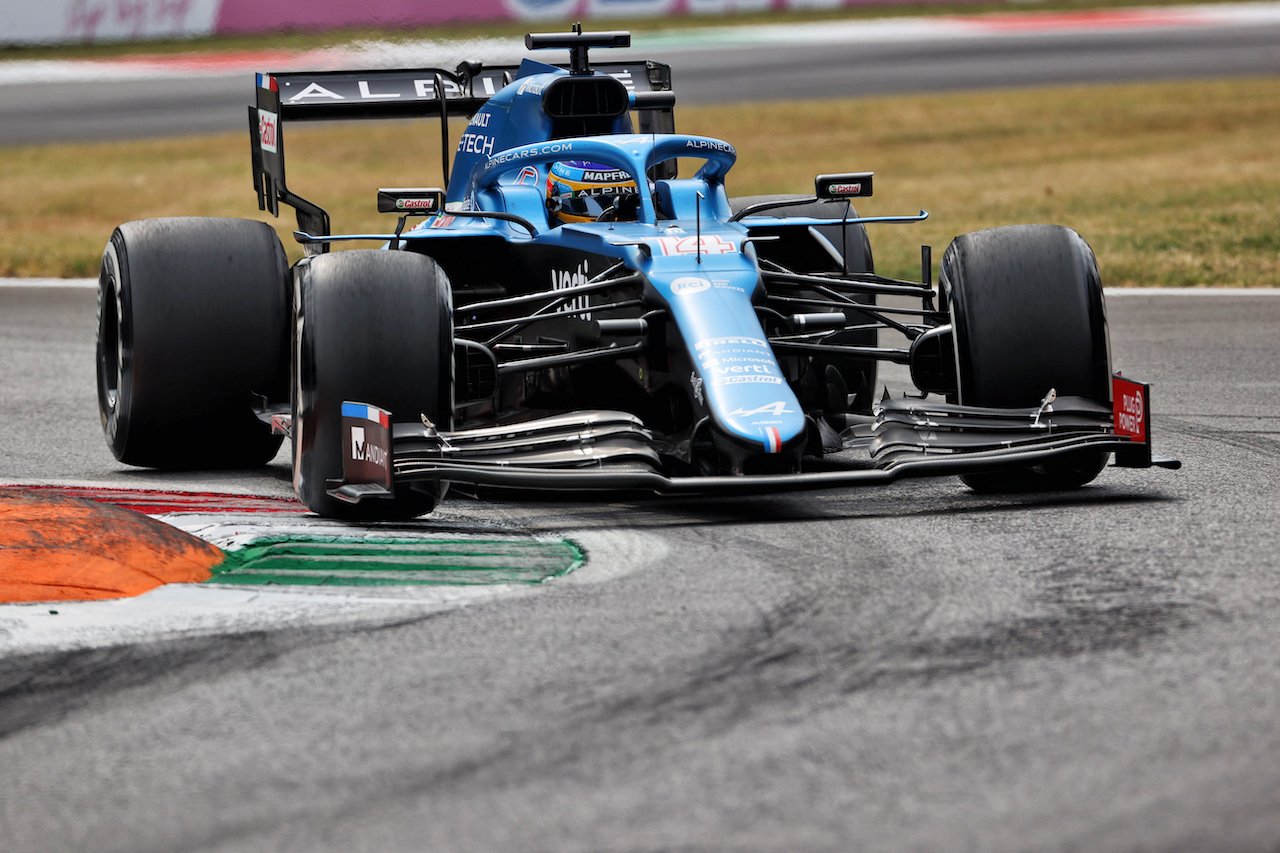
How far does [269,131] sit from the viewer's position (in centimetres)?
859

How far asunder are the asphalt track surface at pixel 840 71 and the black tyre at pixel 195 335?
1964 centimetres

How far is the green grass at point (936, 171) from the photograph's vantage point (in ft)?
54.1

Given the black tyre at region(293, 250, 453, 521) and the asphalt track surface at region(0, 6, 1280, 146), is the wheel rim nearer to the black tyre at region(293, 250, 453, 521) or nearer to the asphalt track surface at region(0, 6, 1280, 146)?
the black tyre at region(293, 250, 453, 521)

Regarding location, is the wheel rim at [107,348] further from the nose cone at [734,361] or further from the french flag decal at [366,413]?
the nose cone at [734,361]

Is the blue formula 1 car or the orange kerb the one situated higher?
the blue formula 1 car

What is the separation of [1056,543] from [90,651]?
287cm

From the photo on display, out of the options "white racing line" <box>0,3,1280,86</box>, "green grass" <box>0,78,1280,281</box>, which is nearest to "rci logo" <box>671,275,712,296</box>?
"green grass" <box>0,78,1280,281</box>

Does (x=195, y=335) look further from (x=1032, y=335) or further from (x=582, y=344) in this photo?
(x=1032, y=335)

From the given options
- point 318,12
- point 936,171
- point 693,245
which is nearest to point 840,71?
point 936,171

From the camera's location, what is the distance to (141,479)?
7.45 m

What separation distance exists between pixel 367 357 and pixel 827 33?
92.6 feet

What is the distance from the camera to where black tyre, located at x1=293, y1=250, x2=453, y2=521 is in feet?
20.0

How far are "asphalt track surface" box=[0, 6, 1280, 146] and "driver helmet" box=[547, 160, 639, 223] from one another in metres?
→ 19.5

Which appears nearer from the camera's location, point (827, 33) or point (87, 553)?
point (87, 553)
